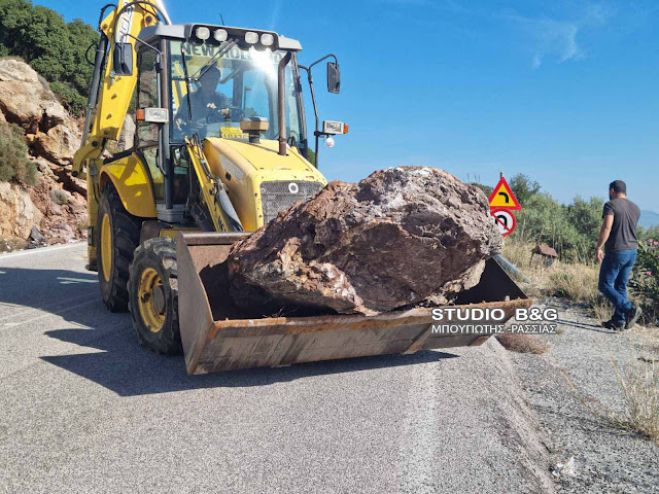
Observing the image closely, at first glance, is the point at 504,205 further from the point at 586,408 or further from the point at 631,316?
the point at 586,408

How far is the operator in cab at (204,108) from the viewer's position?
7145 millimetres

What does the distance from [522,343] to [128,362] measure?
3799mm

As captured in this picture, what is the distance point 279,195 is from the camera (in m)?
6.28

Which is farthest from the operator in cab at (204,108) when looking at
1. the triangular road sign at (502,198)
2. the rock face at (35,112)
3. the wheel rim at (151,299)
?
the rock face at (35,112)

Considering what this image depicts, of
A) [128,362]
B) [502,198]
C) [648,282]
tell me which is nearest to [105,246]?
[128,362]

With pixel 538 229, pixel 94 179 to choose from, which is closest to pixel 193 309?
pixel 94 179

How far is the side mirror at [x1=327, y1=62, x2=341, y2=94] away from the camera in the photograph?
305 inches

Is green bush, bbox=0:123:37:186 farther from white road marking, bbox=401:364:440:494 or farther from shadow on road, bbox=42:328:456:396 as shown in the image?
white road marking, bbox=401:364:440:494

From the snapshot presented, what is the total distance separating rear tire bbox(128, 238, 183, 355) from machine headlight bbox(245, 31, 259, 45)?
2653 millimetres

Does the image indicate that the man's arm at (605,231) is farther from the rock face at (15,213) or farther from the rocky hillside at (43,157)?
the rocky hillside at (43,157)

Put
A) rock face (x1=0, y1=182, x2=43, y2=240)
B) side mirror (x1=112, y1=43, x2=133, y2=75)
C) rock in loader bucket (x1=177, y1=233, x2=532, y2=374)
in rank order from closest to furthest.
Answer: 1. rock in loader bucket (x1=177, y1=233, x2=532, y2=374)
2. side mirror (x1=112, y1=43, x2=133, y2=75)
3. rock face (x1=0, y1=182, x2=43, y2=240)

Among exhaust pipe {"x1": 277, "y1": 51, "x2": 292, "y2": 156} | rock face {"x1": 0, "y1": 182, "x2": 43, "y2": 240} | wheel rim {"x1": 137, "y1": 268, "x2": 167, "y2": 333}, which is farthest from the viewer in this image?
rock face {"x1": 0, "y1": 182, "x2": 43, "y2": 240}

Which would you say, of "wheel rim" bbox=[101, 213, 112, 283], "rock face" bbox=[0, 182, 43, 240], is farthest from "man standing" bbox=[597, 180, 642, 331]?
"rock face" bbox=[0, 182, 43, 240]

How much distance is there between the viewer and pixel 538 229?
678 inches
